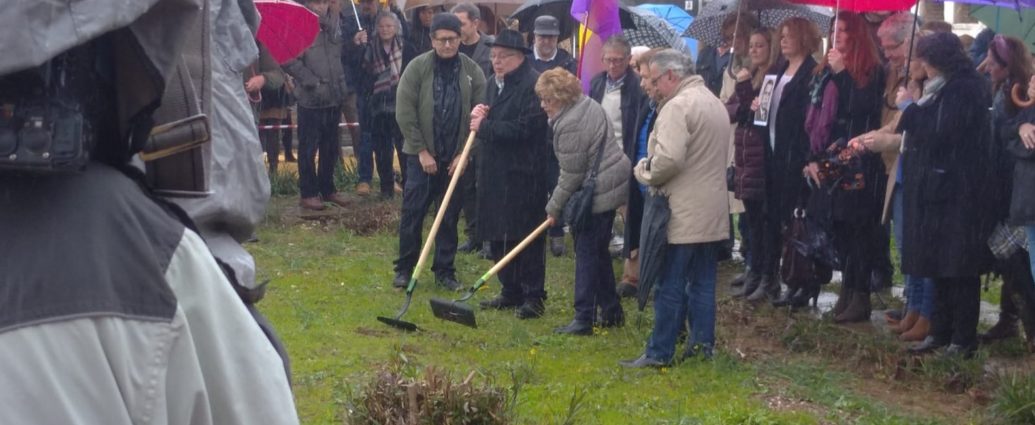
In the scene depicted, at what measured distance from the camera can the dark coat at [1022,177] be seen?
Answer: 709 cm

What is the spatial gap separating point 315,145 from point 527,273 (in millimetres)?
5106

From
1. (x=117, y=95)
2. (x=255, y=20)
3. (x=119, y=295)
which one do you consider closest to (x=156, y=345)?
(x=119, y=295)

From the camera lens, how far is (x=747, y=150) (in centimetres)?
934

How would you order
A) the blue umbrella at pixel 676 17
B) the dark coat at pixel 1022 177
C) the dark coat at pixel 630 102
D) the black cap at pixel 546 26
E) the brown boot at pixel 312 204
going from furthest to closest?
the blue umbrella at pixel 676 17, the brown boot at pixel 312 204, the black cap at pixel 546 26, the dark coat at pixel 630 102, the dark coat at pixel 1022 177

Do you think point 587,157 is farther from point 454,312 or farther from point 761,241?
point 761,241

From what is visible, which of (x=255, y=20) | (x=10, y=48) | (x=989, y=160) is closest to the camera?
(x=10, y=48)

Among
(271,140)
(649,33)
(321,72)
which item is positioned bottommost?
(271,140)

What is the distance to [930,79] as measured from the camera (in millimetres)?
7652

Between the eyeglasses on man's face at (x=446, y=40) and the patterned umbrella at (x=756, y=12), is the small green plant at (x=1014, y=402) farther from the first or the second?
the eyeglasses on man's face at (x=446, y=40)

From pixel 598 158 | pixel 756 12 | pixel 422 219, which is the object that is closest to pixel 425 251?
pixel 422 219

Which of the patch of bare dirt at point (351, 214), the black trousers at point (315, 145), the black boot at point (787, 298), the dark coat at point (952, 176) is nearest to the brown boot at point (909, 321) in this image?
the dark coat at point (952, 176)

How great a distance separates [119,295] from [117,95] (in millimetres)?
293

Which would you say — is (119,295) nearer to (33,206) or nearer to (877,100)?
(33,206)

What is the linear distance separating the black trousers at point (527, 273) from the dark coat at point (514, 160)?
0.45 feet
